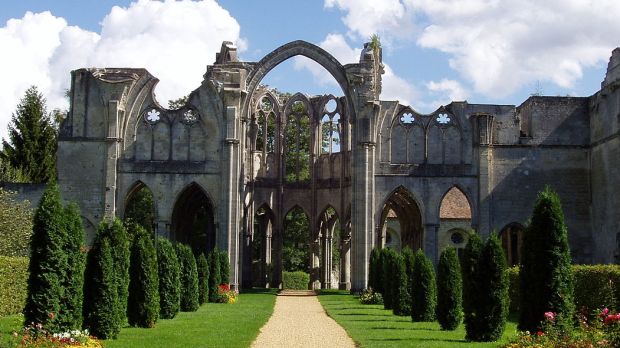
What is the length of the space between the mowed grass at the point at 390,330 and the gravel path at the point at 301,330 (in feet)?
1.22

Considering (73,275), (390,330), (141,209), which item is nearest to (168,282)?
(390,330)

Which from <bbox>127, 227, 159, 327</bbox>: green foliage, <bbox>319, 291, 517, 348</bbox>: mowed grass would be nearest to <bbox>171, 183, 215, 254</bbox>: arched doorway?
<bbox>319, 291, 517, 348</bbox>: mowed grass

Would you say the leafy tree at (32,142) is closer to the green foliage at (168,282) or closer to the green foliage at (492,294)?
the green foliage at (168,282)

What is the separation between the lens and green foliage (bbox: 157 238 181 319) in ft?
95.6

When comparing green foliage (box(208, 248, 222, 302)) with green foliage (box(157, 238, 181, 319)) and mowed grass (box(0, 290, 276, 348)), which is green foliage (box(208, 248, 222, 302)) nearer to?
mowed grass (box(0, 290, 276, 348))

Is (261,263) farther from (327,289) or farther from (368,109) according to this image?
(368,109)

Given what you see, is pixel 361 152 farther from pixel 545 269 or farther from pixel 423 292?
pixel 545 269

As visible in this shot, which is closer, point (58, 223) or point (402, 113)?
point (58, 223)

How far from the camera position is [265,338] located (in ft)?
76.5

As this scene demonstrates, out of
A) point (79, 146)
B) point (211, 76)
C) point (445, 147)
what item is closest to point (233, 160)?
point (211, 76)

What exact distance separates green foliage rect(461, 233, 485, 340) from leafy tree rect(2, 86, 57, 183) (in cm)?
3846

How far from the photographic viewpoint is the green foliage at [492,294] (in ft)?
73.4

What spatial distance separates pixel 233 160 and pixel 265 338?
2399 centimetres

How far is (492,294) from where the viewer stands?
22.5 m
